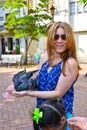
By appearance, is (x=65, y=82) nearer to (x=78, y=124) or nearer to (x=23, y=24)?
(x=78, y=124)

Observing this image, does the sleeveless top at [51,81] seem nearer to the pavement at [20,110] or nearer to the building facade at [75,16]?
the pavement at [20,110]

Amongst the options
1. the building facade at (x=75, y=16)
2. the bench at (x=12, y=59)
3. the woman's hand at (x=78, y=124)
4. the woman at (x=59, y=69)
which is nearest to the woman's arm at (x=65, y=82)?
the woman at (x=59, y=69)

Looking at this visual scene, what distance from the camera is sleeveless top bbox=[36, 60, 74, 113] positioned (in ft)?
7.68

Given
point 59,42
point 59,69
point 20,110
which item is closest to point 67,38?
point 59,42

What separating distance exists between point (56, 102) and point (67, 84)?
38 centimetres

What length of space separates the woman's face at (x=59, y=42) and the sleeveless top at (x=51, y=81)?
110 millimetres

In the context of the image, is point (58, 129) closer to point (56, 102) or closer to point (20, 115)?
point (56, 102)

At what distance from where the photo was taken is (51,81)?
2346 mm

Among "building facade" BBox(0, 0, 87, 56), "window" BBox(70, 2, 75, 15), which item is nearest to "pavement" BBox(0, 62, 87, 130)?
"building facade" BBox(0, 0, 87, 56)

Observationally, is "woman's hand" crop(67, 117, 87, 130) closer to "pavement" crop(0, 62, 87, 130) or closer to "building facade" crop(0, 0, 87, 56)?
"pavement" crop(0, 62, 87, 130)

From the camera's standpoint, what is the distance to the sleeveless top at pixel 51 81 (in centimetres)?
234

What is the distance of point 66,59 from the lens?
92.1 inches

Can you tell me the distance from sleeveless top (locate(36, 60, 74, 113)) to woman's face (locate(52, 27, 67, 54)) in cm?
11

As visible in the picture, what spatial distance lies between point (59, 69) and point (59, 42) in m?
0.23
